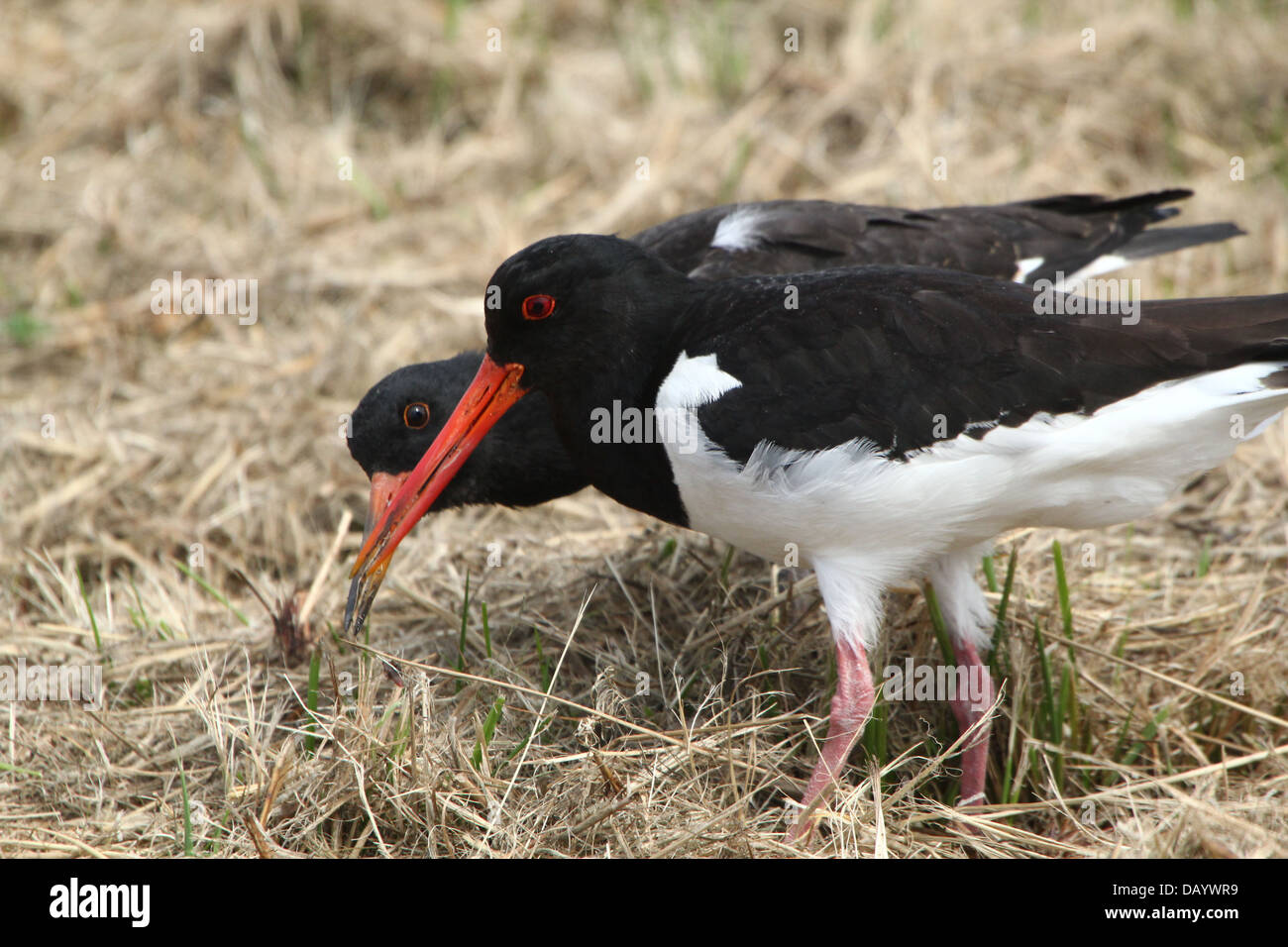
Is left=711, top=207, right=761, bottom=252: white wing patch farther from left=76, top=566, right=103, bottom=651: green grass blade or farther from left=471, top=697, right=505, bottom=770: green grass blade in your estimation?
left=76, top=566, right=103, bottom=651: green grass blade

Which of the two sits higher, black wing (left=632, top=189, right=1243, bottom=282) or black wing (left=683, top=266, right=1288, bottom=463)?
black wing (left=632, top=189, right=1243, bottom=282)

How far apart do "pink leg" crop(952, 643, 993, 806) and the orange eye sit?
6.42ft

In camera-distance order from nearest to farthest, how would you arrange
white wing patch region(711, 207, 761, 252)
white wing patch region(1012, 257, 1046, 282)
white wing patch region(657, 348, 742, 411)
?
1. white wing patch region(657, 348, 742, 411)
2. white wing patch region(711, 207, 761, 252)
3. white wing patch region(1012, 257, 1046, 282)

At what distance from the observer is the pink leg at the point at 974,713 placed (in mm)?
4020

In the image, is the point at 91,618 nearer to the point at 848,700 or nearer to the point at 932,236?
the point at 848,700

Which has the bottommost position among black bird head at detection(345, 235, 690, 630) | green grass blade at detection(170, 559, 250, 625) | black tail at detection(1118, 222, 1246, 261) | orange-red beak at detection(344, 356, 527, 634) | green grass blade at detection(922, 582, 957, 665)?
green grass blade at detection(922, 582, 957, 665)

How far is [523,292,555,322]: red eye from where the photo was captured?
155 inches

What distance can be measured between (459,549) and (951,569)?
2014mm

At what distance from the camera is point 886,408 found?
141 inches

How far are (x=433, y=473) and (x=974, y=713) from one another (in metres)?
1.88

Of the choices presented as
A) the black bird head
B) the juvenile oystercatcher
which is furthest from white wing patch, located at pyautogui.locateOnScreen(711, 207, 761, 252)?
the black bird head

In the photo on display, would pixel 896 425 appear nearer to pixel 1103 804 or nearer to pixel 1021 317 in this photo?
pixel 1021 317

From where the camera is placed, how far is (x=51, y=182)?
25.0 feet

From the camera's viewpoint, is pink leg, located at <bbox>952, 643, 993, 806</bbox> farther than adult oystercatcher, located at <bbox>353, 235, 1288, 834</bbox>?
Yes
